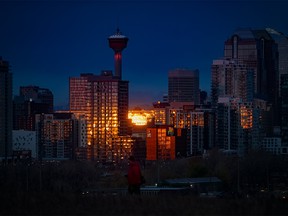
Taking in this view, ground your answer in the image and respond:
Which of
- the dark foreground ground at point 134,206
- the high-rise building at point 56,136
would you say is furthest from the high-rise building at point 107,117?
the dark foreground ground at point 134,206

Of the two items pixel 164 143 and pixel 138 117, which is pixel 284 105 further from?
pixel 164 143

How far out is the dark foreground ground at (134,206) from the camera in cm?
1839

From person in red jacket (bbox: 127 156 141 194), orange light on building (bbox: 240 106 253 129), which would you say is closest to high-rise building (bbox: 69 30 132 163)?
orange light on building (bbox: 240 106 253 129)

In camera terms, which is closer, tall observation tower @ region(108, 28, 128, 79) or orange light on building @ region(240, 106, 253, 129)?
orange light on building @ region(240, 106, 253, 129)

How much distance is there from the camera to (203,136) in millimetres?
113250

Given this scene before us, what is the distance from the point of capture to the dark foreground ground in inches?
724

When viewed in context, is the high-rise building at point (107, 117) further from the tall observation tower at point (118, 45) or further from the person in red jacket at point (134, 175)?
the person in red jacket at point (134, 175)

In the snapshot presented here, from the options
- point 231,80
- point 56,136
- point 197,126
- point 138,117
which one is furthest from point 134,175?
point 231,80

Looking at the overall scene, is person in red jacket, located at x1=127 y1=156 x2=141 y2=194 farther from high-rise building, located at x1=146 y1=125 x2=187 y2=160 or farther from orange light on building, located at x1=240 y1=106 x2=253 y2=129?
orange light on building, located at x1=240 y1=106 x2=253 y2=129

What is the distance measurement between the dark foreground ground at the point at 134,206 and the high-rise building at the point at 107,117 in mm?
85328

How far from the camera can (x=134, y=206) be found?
19.0 meters

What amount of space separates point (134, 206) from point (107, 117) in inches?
3810

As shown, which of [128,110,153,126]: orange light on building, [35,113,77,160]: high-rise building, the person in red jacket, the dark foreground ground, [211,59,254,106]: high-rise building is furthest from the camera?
[211,59,254,106]: high-rise building

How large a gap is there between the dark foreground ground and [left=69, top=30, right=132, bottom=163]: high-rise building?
85.3 meters
